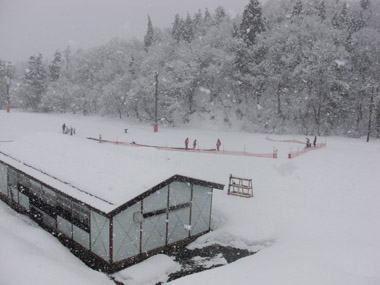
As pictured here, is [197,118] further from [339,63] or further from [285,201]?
[285,201]

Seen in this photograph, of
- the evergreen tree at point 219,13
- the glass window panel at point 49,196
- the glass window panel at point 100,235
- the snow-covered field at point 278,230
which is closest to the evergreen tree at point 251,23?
the evergreen tree at point 219,13

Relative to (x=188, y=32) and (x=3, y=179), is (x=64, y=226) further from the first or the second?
(x=188, y=32)

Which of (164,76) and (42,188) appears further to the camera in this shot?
(164,76)

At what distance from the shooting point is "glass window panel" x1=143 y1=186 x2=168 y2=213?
1465 centimetres

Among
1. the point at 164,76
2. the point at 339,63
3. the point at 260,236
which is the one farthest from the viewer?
the point at 164,76

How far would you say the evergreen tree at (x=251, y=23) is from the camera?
5044 cm

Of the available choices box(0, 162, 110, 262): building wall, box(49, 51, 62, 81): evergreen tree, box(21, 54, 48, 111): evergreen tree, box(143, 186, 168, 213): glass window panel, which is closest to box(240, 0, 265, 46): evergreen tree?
box(143, 186, 168, 213): glass window panel

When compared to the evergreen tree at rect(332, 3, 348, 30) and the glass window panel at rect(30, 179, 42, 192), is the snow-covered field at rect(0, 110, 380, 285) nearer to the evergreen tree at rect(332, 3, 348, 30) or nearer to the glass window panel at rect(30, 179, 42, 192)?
the glass window panel at rect(30, 179, 42, 192)

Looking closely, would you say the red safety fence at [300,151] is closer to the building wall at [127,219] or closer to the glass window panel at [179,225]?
the building wall at [127,219]

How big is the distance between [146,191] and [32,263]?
5.25 meters

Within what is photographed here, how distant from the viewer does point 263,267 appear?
12312mm

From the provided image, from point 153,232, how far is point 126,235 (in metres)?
1.57

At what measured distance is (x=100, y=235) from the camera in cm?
1418

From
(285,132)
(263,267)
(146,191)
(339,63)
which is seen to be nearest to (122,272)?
(146,191)
